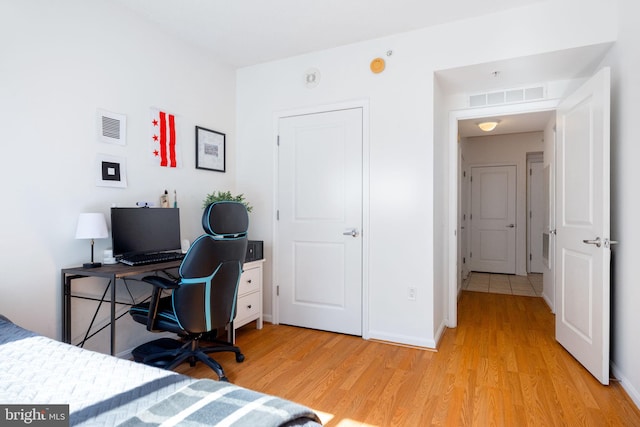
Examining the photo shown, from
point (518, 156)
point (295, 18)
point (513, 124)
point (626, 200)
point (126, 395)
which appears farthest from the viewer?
point (518, 156)

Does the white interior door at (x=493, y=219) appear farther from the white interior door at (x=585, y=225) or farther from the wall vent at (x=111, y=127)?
the wall vent at (x=111, y=127)

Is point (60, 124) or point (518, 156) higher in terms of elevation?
point (518, 156)

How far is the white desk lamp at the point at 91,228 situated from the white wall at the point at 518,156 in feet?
17.9

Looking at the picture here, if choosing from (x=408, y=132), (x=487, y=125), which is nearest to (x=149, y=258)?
(x=408, y=132)

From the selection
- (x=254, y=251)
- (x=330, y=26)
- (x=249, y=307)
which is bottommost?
(x=249, y=307)

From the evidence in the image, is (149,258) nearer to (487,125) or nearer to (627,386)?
(627,386)

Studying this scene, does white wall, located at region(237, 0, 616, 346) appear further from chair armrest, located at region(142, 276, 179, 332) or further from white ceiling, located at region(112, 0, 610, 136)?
chair armrest, located at region(142, 276, 179, 332)

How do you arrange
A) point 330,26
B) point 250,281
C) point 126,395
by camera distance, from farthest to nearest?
point 250,281, point 330,26, point 126,395

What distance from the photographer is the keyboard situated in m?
2.32

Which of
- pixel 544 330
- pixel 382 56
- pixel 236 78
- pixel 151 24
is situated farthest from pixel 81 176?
pixel 544 330

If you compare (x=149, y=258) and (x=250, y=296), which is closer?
(x=149, y=258)

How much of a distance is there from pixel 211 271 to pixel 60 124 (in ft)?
4.46

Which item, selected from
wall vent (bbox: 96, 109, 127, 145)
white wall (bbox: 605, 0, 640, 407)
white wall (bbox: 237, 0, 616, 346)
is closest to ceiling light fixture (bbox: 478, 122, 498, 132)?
white wall (bbox: 237, 0, 616, 346)

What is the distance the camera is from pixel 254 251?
3.23 m
